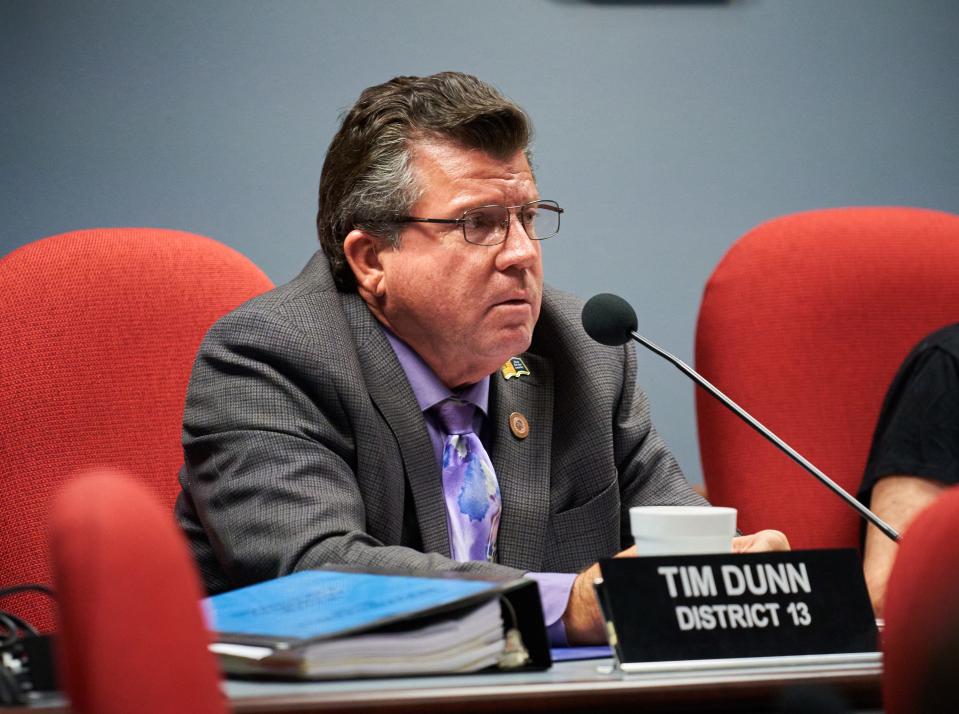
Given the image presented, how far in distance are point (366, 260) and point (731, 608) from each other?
980 mm

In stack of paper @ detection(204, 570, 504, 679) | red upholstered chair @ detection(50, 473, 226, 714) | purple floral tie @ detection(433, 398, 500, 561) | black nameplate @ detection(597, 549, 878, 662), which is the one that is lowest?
purple floral tie @ detection(433, 398, 500, 561)

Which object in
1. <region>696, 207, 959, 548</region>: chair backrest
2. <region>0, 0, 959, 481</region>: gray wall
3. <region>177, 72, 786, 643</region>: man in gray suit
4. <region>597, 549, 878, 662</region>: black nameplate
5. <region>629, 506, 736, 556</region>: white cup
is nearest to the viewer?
<region>597, 549, 878, 662</region>: black nameplate

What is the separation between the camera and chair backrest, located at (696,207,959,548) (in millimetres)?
1926

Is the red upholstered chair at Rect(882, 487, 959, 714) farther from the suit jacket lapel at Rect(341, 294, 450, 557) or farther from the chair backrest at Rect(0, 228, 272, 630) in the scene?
the chair backrest at Rect(0, 228, 272, 630)

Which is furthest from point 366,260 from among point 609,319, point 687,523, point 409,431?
point 687,523

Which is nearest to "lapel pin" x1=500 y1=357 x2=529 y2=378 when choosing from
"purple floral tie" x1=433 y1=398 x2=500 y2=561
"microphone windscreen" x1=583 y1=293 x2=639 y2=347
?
"purple floral tie" x1=433 y1=398 x2=500 y2=561

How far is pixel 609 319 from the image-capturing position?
139cm

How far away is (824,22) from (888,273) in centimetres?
85

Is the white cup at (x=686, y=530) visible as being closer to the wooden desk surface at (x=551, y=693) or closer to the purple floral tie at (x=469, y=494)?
the wooden desk surface at (x=551, y=693)

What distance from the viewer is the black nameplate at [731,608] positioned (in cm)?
91

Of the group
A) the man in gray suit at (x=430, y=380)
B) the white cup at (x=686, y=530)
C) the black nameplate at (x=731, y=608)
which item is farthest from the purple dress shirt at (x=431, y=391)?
the black nameplate at (x=731, y=608)

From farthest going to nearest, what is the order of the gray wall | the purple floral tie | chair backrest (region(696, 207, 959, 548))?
the gray wall < chair backrest (region(696, 207, 959, 548)) < the purple floral tie

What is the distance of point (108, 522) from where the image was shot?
57 centimetres

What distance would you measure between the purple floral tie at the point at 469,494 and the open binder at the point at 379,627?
612mm
